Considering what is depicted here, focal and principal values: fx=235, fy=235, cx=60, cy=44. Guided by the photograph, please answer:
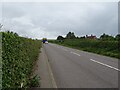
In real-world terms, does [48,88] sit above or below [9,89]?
below

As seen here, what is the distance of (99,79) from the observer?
10836 mm

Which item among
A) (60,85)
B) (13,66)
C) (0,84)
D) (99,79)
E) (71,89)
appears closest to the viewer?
(0,84)

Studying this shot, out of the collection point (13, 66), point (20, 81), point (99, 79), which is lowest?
point (99, 79)

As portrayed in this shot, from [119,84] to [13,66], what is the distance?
4.94 meters

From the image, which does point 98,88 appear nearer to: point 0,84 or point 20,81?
point 20,81

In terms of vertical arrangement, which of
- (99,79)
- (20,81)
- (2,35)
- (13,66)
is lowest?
(99,79)

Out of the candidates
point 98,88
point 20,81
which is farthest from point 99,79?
point 20,81

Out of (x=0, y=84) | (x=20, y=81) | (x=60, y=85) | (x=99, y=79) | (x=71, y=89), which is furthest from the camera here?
(x=99, y=79)

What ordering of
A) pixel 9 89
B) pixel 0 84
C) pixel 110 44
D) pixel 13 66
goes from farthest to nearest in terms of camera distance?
pixel 110 44 → pixel 13 66 → pixel 9 89 → pixel 0 84

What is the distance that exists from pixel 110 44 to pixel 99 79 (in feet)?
104

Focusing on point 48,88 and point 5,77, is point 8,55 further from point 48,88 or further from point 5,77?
point 48,88

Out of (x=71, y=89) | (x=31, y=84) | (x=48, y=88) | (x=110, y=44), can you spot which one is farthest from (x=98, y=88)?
(x=110, y=44)

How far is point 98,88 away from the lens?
8836 mm

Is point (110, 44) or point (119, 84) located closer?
point (119, 84)
